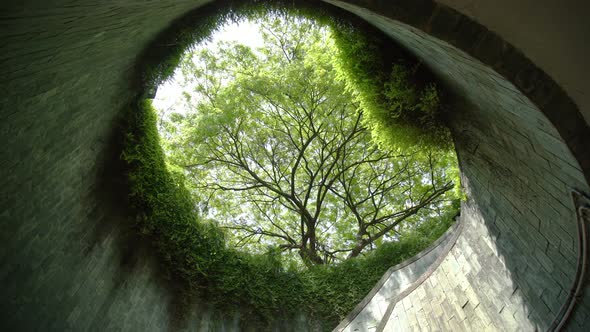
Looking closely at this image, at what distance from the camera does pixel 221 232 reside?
696cm

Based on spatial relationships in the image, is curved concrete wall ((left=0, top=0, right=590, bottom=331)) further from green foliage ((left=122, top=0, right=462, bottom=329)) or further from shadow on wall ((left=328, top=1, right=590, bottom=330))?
green foliage ((left=122, top=0, right=462, bottom=329))

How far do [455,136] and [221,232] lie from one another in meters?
4.76

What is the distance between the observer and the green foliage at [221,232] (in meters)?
4.24

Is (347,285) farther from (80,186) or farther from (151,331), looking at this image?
(80,186)

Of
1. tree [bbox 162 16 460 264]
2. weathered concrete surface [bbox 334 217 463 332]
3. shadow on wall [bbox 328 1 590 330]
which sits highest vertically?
tree [bbox 162 16 460 264]

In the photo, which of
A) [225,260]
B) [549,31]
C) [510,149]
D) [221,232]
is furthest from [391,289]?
[549,31]

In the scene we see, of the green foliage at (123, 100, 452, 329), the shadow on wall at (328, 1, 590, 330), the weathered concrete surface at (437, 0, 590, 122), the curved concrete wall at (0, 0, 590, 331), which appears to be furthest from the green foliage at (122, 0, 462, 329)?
the weathered concrete surface at (437, 0, 590, 122)

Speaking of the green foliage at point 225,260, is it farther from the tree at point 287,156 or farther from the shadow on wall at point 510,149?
the shadow on wall at point 510,149

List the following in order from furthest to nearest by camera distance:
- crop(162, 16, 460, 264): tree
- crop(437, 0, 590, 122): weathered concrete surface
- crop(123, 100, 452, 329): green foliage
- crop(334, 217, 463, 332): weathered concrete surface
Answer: crop(162, 16, 460, 264): tree
crop(334, 217, 463, 332): weathered concrete surface
crop(123, 100, 452, 329): green foliage
crop(437, 0, 590, 122): weathered concrete surface

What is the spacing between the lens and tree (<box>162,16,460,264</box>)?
1016cm

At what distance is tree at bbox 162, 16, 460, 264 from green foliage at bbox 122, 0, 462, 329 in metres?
1.89

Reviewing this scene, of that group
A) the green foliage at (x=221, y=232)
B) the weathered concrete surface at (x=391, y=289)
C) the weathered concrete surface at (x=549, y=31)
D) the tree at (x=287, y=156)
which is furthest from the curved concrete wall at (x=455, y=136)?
the tree at (x=287, y=156)

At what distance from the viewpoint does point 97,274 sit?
4586mm

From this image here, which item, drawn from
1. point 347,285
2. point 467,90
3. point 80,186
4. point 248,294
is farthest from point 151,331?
point 467,90
